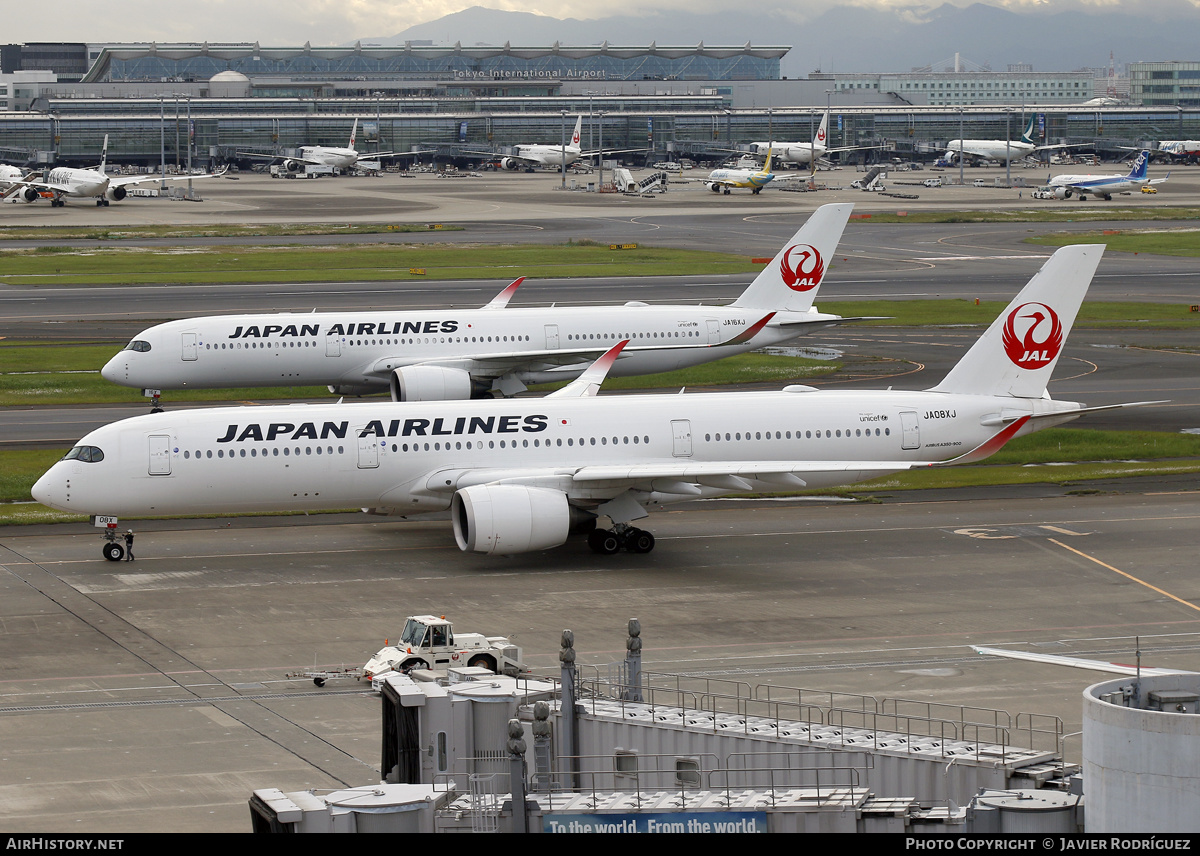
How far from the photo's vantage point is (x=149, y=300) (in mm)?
108250

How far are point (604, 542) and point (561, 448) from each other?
3191 millimetres

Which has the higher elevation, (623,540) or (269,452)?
(269,452)

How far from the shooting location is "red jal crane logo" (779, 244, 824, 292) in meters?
72.0

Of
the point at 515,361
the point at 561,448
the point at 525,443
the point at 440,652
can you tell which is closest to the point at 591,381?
the point at 561,448

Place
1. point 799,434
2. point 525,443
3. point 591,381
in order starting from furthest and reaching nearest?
point 591,381 → point 799,434 → point 525,443

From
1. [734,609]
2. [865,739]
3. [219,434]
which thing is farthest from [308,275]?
[865,739]

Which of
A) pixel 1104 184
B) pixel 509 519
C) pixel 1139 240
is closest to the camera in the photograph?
pixel 509 519

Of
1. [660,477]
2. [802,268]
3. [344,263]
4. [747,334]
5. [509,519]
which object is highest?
[802,268]

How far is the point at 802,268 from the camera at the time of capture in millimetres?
72438

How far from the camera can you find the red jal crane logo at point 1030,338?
164 feet

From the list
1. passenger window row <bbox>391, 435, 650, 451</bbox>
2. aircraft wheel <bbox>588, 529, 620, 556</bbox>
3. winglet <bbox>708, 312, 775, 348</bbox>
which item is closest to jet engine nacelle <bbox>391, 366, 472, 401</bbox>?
winglet <bbox>708, 312, 775, 348</bbox>

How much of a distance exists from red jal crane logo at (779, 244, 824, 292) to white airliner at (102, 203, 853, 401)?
0.79 m

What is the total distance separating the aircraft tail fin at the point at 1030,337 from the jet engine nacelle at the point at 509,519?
48.0 ft

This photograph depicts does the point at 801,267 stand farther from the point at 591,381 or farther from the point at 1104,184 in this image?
the point at 1104,184
